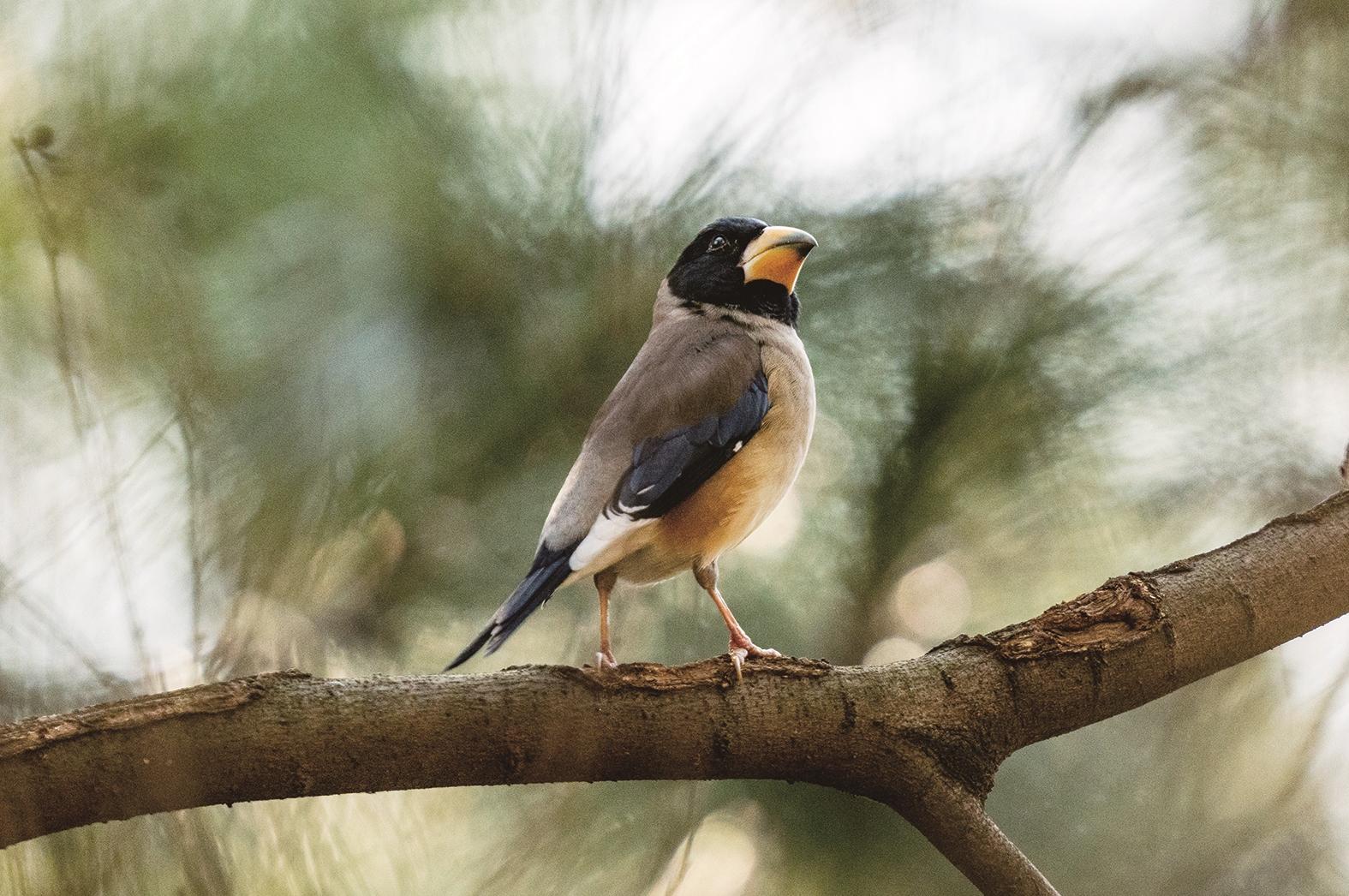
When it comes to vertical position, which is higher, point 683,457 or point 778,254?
point 778,254

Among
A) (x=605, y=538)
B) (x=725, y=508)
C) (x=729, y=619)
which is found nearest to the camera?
(x=605, y=538)

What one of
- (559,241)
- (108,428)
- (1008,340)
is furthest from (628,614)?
(108,428)

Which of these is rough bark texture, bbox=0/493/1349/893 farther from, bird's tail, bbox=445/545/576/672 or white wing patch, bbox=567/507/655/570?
white wing patch, bbox=567/507/655/570

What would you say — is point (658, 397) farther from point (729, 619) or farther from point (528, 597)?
point (528, 597)

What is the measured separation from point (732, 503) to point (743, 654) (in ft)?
1.79

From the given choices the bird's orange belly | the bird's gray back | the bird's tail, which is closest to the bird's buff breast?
the bird's orange belly

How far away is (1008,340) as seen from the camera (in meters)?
2.78

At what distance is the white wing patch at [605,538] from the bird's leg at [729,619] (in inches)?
6.9

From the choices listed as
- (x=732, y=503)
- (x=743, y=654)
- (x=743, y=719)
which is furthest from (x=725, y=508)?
(x=743, y=719)

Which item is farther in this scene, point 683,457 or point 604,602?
point 683,457

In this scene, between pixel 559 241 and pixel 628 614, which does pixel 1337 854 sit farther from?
pixel 559 241

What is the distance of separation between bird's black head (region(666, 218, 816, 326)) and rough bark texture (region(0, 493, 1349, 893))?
3.31 ft

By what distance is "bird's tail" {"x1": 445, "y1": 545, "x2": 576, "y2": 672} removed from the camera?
2.29 meters

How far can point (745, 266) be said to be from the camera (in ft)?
9.81
